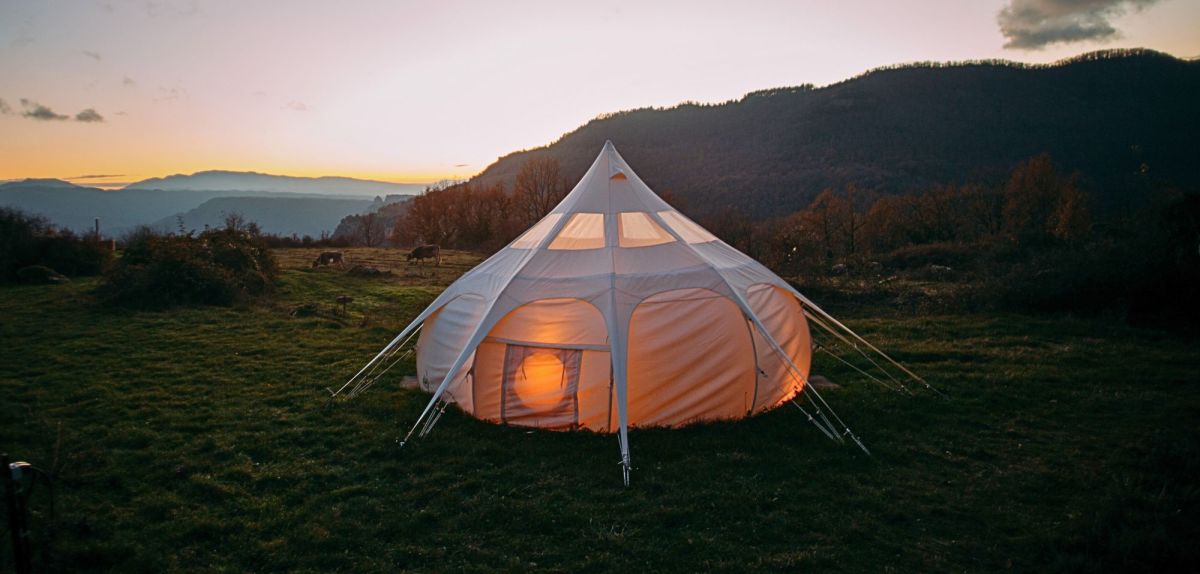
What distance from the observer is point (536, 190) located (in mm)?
43719

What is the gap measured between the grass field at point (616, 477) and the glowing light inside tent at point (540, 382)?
1.55ft

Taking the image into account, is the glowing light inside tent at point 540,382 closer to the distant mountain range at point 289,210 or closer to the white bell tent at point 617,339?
the white bell tent at point 617,339

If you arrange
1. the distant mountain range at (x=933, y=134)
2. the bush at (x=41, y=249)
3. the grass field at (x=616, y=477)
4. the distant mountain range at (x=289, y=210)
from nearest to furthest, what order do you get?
the grass field at (x=616, y=477) < the bush at (x=41, y=249) < the distant mountain range at (x=933, y=134) < the distant mountain range at (x=289, y=210)

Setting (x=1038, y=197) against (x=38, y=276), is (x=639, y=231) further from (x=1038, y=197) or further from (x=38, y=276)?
(x=1038, y=197)

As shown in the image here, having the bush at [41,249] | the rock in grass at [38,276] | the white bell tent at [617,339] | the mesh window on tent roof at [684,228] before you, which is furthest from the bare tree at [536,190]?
the white bell tent at [617,339]

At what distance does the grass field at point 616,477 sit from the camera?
16.7 ft

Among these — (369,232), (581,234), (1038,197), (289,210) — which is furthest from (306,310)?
(289,210)

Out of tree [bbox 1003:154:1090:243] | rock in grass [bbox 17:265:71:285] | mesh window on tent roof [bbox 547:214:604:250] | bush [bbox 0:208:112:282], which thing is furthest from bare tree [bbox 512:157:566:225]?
mesh window on tent roof [bbox 547:214:604:250]

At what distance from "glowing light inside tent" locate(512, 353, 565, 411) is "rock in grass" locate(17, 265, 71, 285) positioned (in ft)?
64.7

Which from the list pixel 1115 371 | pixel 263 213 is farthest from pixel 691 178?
pixel 263 213

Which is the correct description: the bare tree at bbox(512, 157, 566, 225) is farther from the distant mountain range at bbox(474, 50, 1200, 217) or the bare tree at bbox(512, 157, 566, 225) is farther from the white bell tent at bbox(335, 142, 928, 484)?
the white bell tent at bbox(335, 142, 928, 484)

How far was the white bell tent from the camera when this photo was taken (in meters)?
7.52

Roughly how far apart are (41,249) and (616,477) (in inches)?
936

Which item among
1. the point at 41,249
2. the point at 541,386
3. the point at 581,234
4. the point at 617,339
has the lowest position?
the point at 541,386
